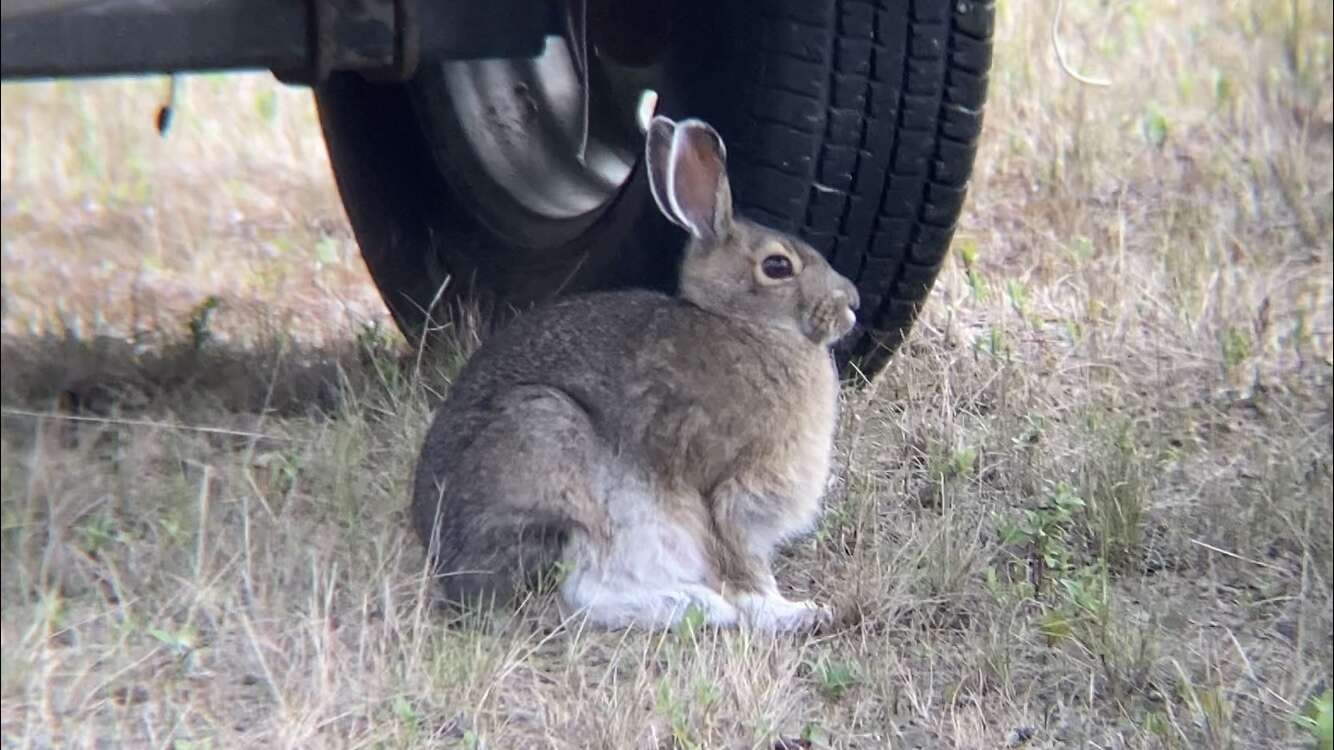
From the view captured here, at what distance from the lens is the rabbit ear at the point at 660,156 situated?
334 cm

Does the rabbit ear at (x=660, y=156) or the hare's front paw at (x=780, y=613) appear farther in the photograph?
the rabbit ear at (x=660, y=156)

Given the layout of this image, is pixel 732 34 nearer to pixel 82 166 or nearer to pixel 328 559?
pixel 328 559

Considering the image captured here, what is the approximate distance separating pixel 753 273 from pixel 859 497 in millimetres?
448

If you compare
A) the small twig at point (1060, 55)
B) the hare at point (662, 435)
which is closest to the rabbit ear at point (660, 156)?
the hare at point (662, 435)

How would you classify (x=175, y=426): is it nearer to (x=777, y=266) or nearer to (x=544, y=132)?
(x=544, y=132)

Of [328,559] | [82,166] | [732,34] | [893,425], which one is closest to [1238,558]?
[893,425]

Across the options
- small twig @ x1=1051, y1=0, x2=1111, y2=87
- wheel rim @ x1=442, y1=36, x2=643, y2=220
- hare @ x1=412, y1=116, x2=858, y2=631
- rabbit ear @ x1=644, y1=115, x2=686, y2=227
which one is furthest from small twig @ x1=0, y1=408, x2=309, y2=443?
small twig @ x1=1051, y1=0, x2=1111, y2=87

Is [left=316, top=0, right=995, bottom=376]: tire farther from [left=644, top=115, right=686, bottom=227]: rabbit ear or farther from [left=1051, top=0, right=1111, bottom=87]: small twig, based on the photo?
[left=1051, top=0, right=1111, bottom=87]: small twig

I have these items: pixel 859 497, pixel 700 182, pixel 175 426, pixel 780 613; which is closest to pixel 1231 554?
pixel 859 497

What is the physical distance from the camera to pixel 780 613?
10.6 ft

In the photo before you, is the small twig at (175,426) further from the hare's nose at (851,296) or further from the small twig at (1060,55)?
the small twig at (1060,55)

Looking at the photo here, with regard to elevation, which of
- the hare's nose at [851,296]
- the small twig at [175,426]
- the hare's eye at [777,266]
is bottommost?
the small twig at [175,426]

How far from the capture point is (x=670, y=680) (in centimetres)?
290

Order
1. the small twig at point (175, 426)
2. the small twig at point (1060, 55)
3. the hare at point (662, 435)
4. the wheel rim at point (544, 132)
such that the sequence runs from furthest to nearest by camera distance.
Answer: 1. the small twig at point (1060, 55)
2. the wheel rim at point (544, 132)
3. the small twig at point (175, 426)
4. the hare at point (662, 435)
